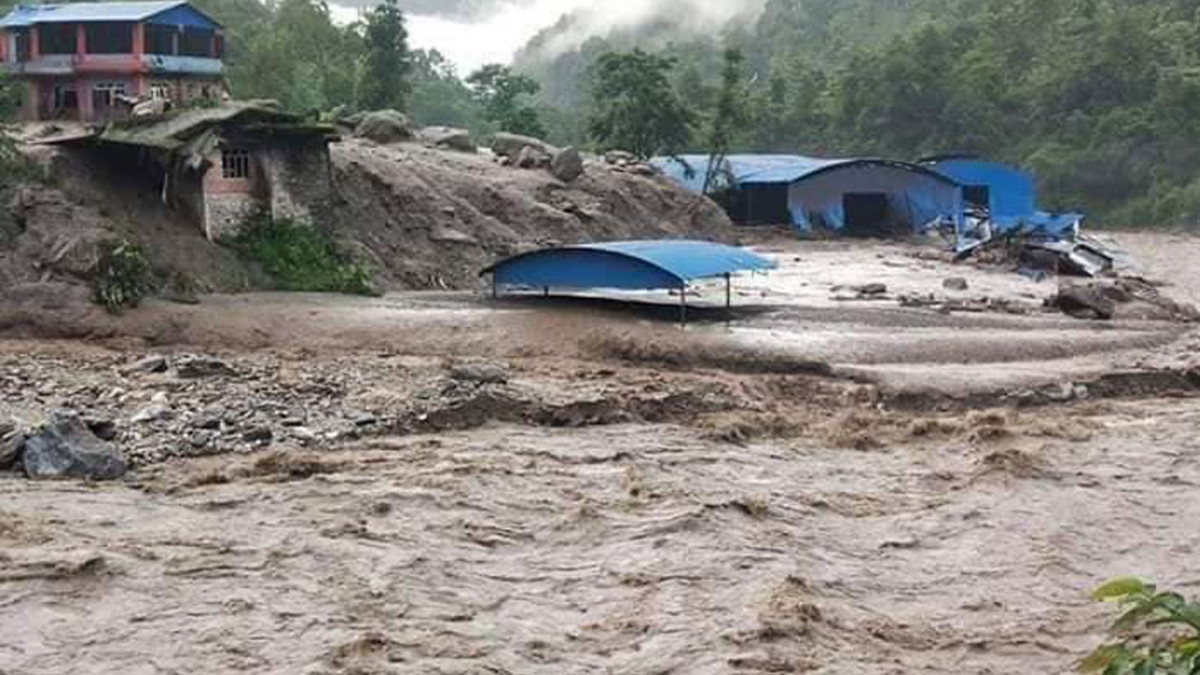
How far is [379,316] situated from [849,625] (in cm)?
1395

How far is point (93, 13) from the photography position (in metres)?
33.5

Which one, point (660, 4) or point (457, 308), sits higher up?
point (660, 4)

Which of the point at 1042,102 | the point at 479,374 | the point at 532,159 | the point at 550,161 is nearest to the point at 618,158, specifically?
the point at 550,161

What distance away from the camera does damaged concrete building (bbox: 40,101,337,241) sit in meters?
26.4

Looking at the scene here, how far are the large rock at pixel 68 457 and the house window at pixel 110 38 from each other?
19538 mm

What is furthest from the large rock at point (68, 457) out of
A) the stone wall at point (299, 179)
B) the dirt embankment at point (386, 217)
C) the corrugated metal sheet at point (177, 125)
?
the stone wall at point (299, 179)

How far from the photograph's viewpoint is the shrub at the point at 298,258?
27344mm

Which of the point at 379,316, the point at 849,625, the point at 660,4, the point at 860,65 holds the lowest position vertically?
the point at 849,625

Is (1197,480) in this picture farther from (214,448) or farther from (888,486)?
(214,448)

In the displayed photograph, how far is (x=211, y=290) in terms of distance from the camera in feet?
85.1

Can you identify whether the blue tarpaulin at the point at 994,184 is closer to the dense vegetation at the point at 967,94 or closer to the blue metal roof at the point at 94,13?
the dense vegetation at the point at 967,94

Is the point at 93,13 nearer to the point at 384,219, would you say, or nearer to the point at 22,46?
the point at 22,46

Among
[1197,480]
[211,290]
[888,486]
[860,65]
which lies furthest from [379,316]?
[860,65]

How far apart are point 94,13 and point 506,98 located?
25.8 m
